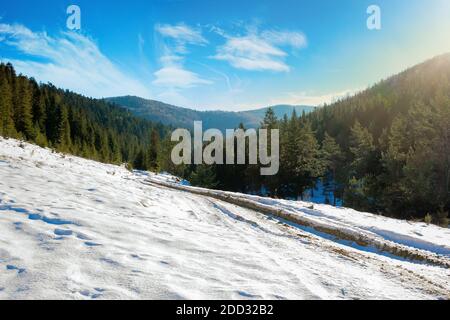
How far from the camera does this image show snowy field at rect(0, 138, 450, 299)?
4.22m

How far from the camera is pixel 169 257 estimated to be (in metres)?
5.54

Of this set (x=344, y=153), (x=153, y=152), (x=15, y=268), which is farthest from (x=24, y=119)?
(x=344, y=153)

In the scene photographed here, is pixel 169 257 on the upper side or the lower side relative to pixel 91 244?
lower

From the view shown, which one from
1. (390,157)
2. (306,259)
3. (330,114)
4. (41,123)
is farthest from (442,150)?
(330,114)

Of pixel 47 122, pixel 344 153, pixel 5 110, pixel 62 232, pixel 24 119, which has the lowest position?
pixel 62 232

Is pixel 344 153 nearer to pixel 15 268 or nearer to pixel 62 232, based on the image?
pixel 62 232

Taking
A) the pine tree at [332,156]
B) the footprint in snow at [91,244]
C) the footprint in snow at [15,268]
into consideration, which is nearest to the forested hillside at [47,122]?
the footprint in snow at [91,244]

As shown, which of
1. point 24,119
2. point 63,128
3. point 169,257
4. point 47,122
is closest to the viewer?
point 169,257

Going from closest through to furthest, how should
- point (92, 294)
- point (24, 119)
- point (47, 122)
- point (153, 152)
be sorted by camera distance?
point (92, 294) → point (24, 119) → point (47, 122) → point (153, 152)

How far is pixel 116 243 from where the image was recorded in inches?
232

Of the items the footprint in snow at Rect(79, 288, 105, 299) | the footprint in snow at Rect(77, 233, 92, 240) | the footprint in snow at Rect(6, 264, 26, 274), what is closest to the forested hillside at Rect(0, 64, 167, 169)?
the footprint in snow at Rect(77, 233, 92, 240)

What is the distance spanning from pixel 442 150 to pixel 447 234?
20980 mm

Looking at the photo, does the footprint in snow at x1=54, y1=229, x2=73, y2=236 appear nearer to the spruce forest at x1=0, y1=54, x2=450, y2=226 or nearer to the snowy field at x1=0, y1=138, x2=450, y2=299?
the snowy field at x1=0, y1=138, x2=450, y2=299

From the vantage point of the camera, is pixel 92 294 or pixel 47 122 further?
pixel 47 122
